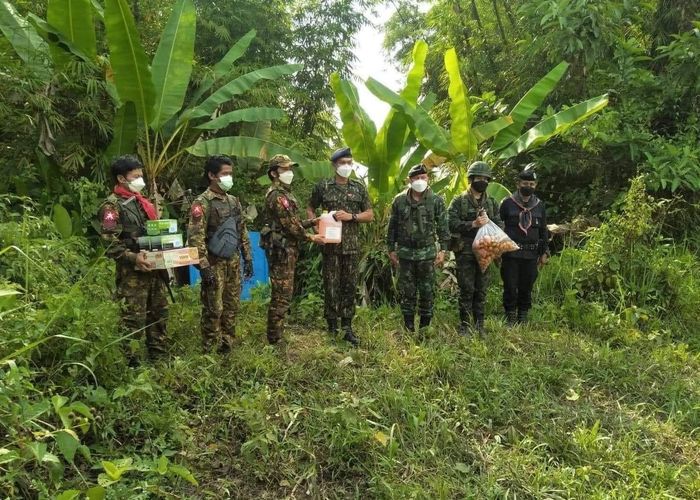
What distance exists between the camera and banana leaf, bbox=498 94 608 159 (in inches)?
233

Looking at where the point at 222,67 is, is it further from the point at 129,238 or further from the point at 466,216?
the point at 466,216

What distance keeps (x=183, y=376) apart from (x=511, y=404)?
7.44 feet

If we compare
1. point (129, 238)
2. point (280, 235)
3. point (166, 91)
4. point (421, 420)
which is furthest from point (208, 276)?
point (166, 91)

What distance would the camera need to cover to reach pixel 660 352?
434cm

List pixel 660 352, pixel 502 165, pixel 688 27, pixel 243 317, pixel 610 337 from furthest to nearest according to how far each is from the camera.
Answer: pixel 502 165 < pixel 688 27 < pixel 243 317 < pixel 610 337 < pixel 660 352

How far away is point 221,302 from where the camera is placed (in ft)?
12.7

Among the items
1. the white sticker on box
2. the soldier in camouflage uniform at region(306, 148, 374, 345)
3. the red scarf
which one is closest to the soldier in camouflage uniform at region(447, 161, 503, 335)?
the soldier in camouflage uniform at region(306, 148, 374, 345)

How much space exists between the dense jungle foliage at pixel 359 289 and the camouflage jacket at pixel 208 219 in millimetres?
734

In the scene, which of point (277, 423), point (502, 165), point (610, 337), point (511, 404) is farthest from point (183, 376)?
point (502, 165)

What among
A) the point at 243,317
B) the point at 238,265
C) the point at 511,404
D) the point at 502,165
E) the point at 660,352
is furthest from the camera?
the point at 502,165

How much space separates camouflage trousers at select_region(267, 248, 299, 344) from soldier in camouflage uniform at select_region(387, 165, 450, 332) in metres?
0.98

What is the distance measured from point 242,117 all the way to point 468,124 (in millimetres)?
2715

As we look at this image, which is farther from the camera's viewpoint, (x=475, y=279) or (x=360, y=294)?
(x=360, y=294)

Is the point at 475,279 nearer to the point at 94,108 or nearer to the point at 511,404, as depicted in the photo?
the point at 511,404
